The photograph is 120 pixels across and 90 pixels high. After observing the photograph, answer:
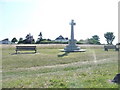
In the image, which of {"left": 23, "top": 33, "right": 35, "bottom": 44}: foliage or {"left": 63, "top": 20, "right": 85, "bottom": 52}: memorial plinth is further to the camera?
{"left": 23, "top": 33, "right": 35, "bottom": 44}: foliage

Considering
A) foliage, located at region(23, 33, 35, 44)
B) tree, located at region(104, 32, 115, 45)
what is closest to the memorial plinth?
foliage, located at region(23, 33, 35, 44)

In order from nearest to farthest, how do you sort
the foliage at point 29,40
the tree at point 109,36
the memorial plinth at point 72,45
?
the memorial plinth at point 72,45 < the foliage at point 29,40 < the tree at point 109,36

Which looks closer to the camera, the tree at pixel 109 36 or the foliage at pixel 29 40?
the foliage at pixel 29 40

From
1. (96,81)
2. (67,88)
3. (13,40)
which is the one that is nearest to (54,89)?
(67,88)

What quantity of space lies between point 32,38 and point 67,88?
105m

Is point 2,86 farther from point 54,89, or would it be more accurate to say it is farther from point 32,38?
point 32,38

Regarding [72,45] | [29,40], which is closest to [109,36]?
[29,40]

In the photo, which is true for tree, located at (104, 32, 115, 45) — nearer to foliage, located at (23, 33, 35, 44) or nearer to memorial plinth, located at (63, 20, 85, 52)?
foliage, located at (23, 33, 35, 44)

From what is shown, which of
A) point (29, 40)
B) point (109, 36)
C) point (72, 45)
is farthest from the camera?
point (109, 36)

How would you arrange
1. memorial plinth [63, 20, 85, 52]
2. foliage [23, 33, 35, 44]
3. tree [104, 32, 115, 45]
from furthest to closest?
1. tree [104, 32, 115, 45]
2. foliage [23, 33, 35, 44]
3. memorial plinth [63, 20, 85, 52]

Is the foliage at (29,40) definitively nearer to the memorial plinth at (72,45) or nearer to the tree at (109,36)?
the tree at (109,36)

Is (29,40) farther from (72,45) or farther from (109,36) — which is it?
(72,45)

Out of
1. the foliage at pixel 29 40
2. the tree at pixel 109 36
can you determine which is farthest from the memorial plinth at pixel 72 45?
the tree at pixel 109 36

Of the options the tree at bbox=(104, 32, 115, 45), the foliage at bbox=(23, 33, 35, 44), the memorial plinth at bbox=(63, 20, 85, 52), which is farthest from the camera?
the tree at bbox=(104, 32, 115, 45)
